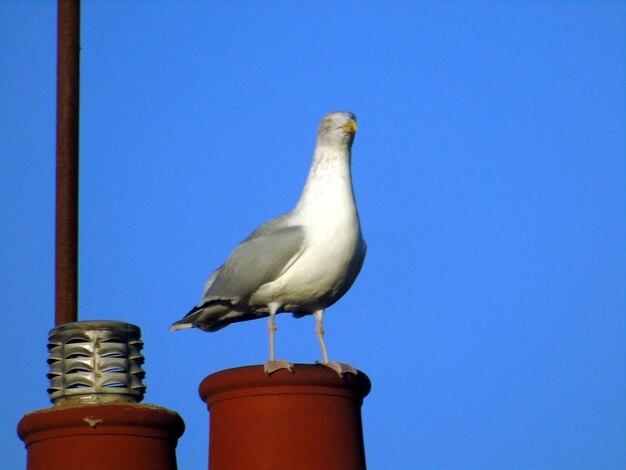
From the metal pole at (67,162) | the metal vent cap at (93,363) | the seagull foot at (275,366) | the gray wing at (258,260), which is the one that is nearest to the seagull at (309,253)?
the gray wing at (258,260)

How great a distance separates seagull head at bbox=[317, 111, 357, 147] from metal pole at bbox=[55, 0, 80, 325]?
2981mm

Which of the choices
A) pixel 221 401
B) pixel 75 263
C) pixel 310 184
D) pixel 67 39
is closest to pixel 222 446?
pixel 221 401

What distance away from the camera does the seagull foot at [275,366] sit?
11.3 metres

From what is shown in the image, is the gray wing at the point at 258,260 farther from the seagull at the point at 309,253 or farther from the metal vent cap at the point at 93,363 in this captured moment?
the metal vent cap at the point at 93,363

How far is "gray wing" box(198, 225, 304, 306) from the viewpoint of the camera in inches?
490

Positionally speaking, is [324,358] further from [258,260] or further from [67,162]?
[67,162]

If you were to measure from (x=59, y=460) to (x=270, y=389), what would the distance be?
1724mm

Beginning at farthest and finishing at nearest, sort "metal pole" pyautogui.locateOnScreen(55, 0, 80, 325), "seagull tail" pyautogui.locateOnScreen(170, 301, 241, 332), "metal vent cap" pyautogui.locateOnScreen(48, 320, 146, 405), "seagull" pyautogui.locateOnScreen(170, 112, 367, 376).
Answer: "metal pole" pyautogui.locateOnScreen(55, 0, 80, 325)
"seagull tail" pyautogui.locateOnScreen(170, 301, 241, 332)
"seagull" pyautogui.locateOnScreen(170, 112, 367, 376)
"metal vent cap" pyautogui.locateOnScreen(48, 320, 146, 405)

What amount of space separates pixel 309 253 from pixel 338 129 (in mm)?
1253

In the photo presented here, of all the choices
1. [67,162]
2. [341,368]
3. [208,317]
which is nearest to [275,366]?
[341,368]

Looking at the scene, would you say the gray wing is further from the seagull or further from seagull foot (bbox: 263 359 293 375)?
seagull foot (bbox: 263 359 293 375)

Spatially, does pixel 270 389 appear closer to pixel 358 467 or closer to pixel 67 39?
pixel 358 467

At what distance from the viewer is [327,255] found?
40.6 feet

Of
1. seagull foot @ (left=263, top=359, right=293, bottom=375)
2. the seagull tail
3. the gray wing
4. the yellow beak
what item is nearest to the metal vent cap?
seagull foot @ (left=263, top=359, right=293, bottom=375)
